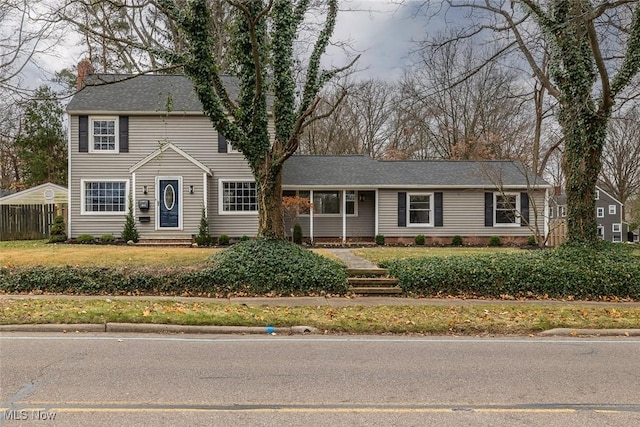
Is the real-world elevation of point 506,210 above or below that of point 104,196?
below

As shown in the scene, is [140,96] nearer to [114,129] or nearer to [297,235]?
[114,129]

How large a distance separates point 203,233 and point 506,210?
47.7 feet

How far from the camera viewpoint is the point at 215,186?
21.4m

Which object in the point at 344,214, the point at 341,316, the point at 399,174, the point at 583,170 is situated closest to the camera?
the point at 341,316

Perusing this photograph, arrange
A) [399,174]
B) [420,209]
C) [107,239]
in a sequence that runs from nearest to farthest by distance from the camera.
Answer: [107,239], [420,209], [399,174]

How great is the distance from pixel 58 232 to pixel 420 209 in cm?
1673

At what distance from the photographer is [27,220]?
2227 cm

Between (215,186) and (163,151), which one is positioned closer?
(163,151)

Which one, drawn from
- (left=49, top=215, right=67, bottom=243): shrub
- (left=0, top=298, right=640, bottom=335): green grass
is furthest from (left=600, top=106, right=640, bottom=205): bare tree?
(left=49, top=215, right=67, bottom=243): shrub

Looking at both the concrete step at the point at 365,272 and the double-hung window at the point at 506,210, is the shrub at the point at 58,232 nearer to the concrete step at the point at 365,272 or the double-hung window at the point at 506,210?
the concrete step at the point at 365,272

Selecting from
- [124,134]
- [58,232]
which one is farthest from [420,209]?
[58,232]

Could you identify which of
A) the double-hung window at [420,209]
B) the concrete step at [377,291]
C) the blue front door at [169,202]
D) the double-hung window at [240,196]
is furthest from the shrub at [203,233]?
the concrete step at [377,291]

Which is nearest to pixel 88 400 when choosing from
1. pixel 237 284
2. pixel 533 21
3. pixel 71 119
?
pixel 237 284

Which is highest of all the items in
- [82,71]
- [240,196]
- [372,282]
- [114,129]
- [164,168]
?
[82,71]
